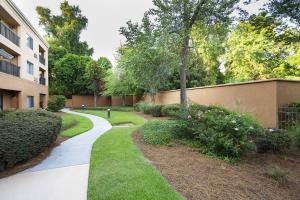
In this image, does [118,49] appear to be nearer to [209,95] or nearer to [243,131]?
[209,95]

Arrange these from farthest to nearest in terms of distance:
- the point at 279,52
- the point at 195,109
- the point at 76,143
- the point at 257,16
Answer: the point at 279,52, the point at 257,16, the point at 76,143, the point at 195,109

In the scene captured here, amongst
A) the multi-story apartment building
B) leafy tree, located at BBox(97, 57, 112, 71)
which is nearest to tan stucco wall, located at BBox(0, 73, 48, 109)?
the multi-story apartment building

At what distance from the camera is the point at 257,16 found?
9555 millimetres

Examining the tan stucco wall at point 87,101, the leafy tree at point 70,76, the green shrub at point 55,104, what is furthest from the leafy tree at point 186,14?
the tan stucco wall at point 87,101

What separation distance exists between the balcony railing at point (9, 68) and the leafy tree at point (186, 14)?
10.6 meters

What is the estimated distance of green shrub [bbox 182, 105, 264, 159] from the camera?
243 inches

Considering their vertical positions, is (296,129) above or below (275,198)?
above

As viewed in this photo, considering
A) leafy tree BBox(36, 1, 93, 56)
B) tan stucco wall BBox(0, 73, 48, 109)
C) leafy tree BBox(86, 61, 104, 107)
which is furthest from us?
leafy tree BBox(36, 1, 93, 56)

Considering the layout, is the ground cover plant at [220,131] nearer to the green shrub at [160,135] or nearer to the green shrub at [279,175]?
the green shrub at [160,135]

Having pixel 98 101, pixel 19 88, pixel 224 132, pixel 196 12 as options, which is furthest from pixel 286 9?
pixel 98 101

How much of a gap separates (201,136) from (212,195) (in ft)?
10.1

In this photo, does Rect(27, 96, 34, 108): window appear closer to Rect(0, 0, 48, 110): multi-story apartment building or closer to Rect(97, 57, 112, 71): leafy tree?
Rect(0, 0, 48, 110): multi-story apartment building

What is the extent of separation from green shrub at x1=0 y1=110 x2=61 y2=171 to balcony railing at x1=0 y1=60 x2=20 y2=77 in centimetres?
898

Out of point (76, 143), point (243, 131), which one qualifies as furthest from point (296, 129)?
point (76, 143)
